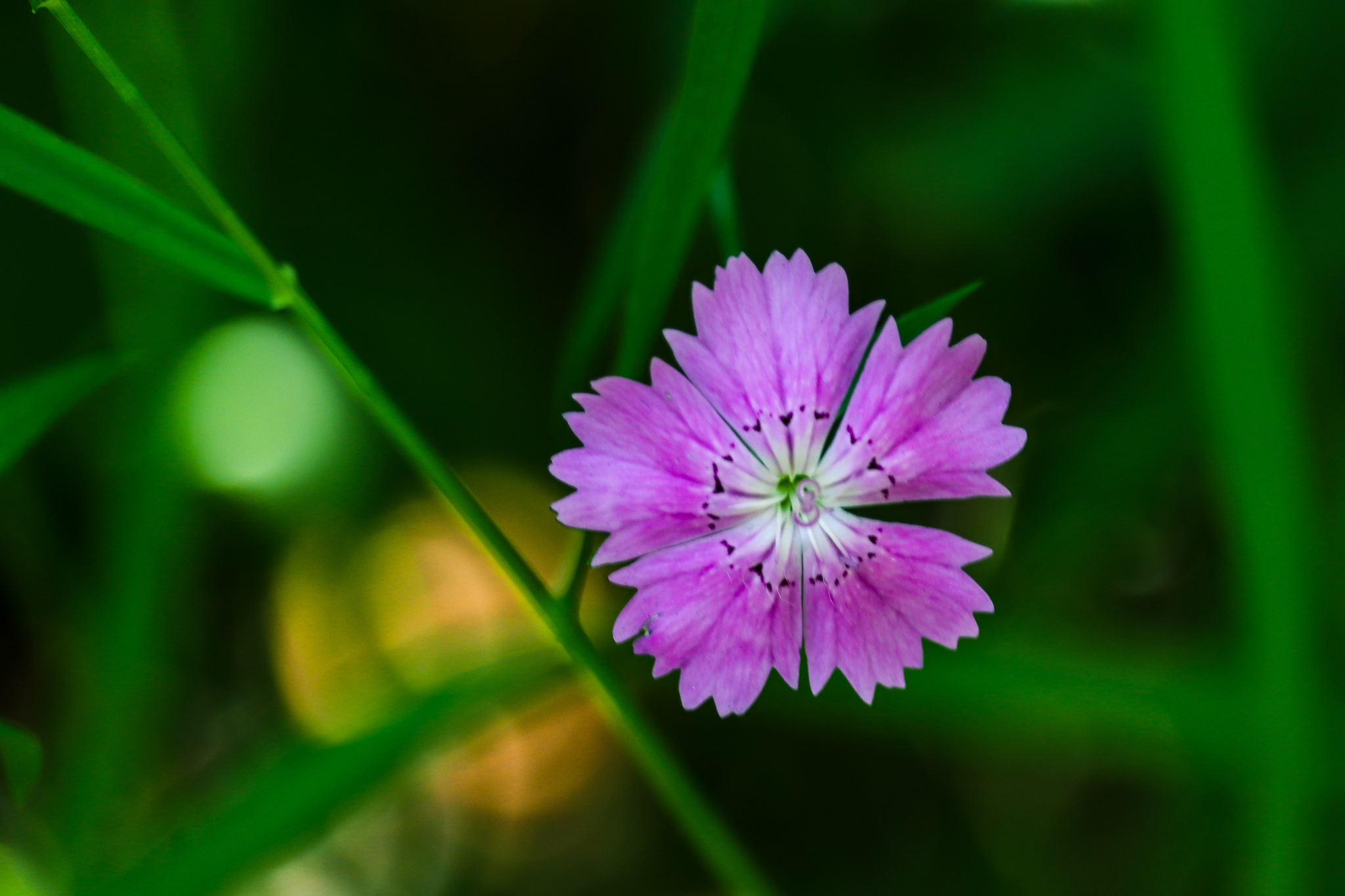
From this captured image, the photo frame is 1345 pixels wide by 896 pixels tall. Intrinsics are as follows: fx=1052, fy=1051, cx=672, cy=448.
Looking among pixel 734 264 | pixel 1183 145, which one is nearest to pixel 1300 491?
pixel 1183 145

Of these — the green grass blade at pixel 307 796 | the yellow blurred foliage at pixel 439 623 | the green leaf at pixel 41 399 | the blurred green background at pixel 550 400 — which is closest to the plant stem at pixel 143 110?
the green leaf at pixel 41 399

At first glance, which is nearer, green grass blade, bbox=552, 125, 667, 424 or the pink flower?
the pink flower

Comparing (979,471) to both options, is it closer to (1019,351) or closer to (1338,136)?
(1019,351)

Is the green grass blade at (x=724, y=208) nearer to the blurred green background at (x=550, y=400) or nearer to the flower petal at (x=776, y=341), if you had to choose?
the flower petal at (x=776, y=341)

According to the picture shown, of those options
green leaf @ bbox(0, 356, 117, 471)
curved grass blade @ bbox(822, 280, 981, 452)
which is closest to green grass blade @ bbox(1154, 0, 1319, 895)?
curved grass blade @ bbox(822, 280, 981, 452)

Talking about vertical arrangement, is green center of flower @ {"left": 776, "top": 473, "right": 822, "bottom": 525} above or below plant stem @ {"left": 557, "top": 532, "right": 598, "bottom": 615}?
below

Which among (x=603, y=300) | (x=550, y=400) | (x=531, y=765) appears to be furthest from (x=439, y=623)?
(x=603, y=300)

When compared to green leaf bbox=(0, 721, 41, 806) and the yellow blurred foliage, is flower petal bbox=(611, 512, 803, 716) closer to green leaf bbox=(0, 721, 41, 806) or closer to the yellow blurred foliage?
green leaf bbox=(0, 721, 41, 806)
